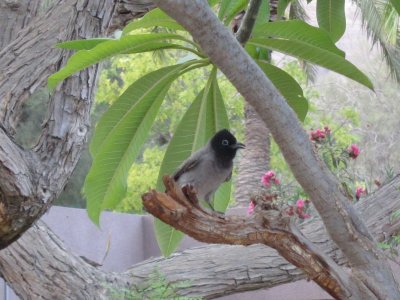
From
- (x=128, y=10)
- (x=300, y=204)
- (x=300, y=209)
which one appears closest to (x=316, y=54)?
(x=300, y=209)

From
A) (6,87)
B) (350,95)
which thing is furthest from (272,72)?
(350,95)

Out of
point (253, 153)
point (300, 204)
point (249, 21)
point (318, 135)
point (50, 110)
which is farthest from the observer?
point (253, 153)

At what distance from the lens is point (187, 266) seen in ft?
18.3

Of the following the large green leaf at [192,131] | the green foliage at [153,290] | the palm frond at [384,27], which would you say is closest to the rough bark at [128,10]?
the green foliage at [153,290]

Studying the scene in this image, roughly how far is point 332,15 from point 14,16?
6.41ft

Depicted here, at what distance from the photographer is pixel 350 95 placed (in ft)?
81.2

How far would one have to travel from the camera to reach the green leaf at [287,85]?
11.4 ft

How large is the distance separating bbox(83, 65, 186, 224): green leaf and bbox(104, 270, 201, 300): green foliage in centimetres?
174

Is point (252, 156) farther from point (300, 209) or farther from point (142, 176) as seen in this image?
point (300, 209)

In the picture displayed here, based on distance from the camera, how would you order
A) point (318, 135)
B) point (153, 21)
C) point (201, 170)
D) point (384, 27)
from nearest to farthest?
point (153, 21)
point (201, 170)
point (318, 135)
point (384, 27)

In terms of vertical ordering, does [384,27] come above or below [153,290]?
above

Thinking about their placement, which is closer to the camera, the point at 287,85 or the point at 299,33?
the point at 299,33

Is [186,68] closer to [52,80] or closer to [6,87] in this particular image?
[52,80]

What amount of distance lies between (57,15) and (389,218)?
2319 millimetres
